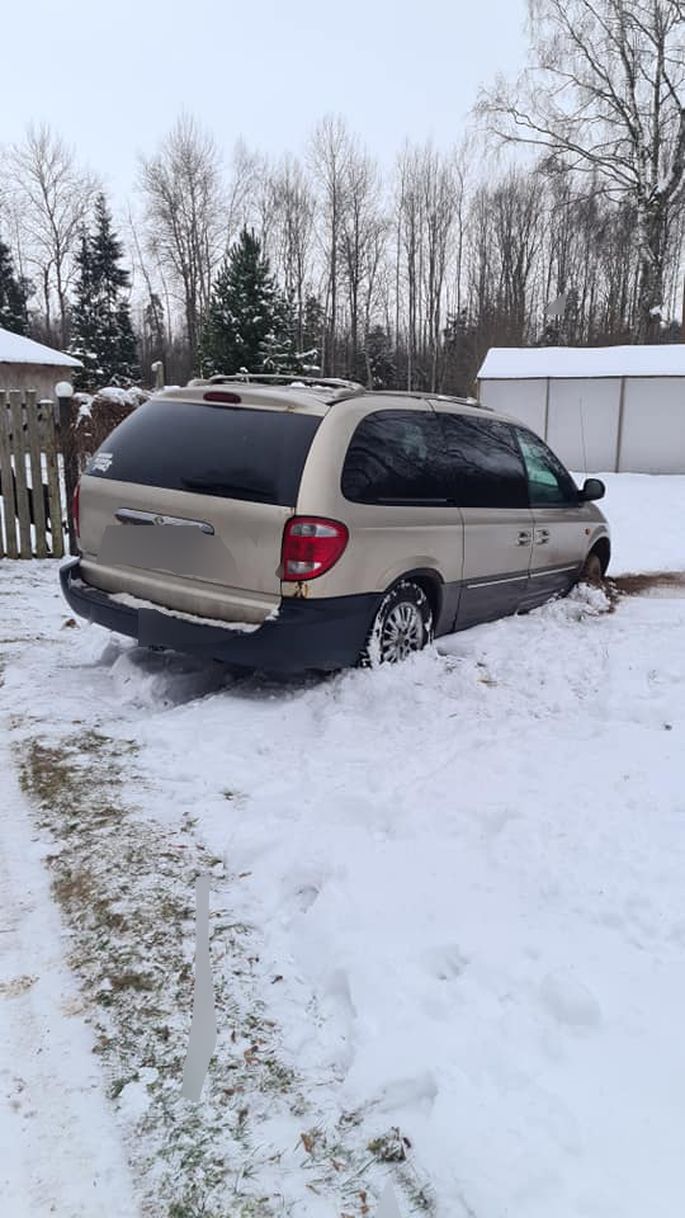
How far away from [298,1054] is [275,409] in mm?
3037

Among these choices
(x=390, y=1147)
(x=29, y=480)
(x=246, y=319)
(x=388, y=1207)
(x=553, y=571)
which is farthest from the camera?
(x=246, y=319)

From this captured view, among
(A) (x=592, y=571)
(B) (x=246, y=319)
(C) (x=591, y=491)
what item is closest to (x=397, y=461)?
(C) (x=591, y=491)

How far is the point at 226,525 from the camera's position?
13.3 feet

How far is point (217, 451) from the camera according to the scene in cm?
420

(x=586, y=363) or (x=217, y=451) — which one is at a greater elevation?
(x=586, y=363)

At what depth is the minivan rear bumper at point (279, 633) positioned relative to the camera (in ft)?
13.2

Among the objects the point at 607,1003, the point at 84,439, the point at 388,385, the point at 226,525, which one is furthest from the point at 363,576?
the point at 388,385

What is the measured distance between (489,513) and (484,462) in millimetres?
368

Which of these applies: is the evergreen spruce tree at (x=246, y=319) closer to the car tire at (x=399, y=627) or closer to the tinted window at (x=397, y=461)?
the tinted window at (x=397, y=461)

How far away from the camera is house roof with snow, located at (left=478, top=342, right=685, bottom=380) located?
22266 mm

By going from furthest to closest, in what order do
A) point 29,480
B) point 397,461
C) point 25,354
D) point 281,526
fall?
point 25,354 < point 29,480 < point 397,461 < point 281,526

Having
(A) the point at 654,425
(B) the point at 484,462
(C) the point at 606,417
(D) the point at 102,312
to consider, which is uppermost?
(D) the point at 102,312

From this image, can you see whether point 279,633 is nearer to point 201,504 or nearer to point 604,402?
point 201,504

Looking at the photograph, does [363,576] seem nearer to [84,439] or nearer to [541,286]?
[84,439]
